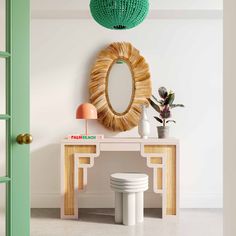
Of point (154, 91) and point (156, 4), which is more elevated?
point (156, 4)

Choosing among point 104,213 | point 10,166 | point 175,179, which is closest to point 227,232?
point 10,166

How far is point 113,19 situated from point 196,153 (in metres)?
2.34

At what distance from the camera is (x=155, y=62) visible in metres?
4.62

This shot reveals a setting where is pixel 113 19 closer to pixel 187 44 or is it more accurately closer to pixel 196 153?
pixel 187 44

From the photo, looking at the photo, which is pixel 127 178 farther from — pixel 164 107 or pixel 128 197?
pixel 164 107

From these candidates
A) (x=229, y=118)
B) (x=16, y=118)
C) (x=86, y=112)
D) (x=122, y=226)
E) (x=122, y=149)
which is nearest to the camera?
(x=229, y=118)

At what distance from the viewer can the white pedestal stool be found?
3730mm

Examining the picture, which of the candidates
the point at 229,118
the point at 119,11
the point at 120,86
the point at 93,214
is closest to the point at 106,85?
the point at 120,86

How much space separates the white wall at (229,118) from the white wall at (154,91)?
3.01 m

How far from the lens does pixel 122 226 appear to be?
3.73 meters

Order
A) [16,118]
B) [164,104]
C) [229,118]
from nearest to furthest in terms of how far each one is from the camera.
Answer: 1. [229,118]
2. [16,118]
3. [164,104]

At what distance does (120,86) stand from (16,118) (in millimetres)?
2675

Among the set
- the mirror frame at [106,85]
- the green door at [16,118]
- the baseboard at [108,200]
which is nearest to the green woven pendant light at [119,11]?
the green door at [16,118]

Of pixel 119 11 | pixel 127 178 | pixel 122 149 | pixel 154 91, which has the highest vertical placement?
pixel 119 11
